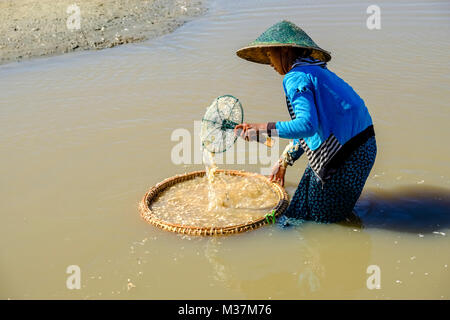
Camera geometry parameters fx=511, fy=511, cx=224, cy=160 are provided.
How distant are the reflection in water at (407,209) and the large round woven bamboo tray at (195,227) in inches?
23.0

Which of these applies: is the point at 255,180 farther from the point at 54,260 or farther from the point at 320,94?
the point at 54,260

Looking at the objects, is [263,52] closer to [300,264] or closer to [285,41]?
[285,41]

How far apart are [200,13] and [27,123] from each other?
15.7 ft

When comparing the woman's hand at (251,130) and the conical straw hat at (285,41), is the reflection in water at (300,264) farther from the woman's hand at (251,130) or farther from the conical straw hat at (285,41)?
the conical straw hat at (285,41)

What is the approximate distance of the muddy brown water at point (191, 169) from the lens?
310cm

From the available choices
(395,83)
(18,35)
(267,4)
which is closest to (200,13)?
(267,4)

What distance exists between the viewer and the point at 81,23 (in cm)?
868

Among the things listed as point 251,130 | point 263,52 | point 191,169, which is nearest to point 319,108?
point 251,130

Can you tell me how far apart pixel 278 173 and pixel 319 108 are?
→ 90cm

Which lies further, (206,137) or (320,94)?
(206,137)

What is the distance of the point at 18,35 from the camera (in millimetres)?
8258
